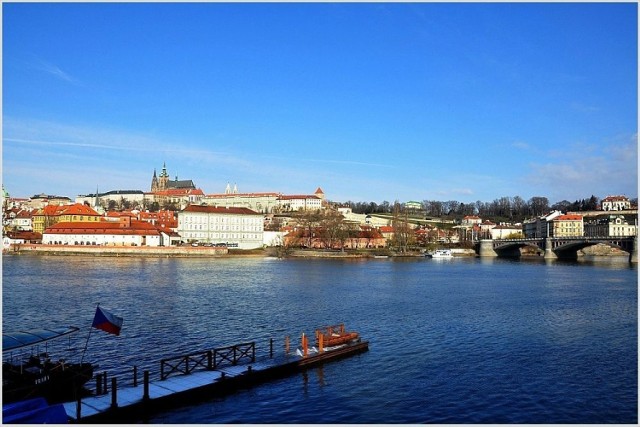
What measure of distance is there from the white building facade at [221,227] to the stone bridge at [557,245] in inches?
1740

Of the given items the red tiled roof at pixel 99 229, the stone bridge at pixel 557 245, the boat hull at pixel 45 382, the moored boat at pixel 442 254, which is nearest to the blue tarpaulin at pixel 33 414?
the boat hull at pixel 45 382

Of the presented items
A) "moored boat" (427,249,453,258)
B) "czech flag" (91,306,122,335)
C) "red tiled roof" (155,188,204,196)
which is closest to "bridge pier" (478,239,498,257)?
"moored boat" (427,249,453,258)

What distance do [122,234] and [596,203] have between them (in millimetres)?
159631

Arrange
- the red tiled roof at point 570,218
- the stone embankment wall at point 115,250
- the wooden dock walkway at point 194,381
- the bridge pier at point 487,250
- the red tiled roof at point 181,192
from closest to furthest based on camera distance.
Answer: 1. the wooden dock walkway at point 194,381
2. the stone embankment wall at point 115,250
3. the bridge pier at point 487,250
4. the red tiled roof at point 570,218
5. the red tiled roof at point 181,192

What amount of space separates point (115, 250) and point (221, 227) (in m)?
23.3

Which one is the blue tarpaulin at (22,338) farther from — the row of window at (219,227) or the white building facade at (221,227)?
the row of window at (219,227)

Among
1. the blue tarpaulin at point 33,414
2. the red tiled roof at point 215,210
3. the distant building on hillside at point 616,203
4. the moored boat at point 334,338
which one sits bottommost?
the moored boat at point 334,338

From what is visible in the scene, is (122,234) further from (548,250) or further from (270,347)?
(270,347)

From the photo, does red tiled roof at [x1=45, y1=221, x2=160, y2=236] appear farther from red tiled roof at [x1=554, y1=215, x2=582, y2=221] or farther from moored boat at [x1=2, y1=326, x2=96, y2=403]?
red tiled roof at [x1=554, y1=215, x2=582, y2=221]

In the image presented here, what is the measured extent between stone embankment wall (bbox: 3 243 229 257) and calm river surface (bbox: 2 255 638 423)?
1585 inches

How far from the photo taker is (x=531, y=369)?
1967 cm

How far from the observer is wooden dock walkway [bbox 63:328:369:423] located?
14312 mm

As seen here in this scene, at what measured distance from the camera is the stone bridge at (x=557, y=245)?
87812mm

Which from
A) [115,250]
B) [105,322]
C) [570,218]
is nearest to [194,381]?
[105,322]
